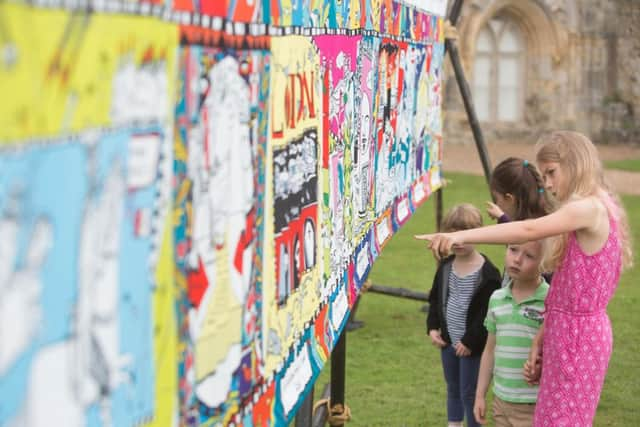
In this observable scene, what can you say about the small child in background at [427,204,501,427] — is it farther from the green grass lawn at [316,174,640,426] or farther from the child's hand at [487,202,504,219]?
the green grass lawn at [316,174,640,426]

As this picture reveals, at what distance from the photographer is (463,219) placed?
4.57 meters

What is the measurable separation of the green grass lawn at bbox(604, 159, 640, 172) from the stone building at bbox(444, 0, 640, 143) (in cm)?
357

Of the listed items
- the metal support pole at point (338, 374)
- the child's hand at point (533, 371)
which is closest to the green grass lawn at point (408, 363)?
the metal support pole at point (338, 374)

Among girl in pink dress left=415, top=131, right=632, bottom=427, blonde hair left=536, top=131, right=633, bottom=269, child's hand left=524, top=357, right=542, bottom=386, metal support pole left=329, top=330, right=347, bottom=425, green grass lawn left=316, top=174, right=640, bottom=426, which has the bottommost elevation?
green grass lawn left=316, top=174, right=640, bottom=426

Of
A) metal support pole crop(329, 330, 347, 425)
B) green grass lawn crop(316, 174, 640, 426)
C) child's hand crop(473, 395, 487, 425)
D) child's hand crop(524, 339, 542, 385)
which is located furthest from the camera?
green grass lawn crop(316, 174, 640, 426)

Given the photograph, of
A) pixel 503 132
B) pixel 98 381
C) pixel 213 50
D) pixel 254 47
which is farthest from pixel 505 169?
pixel 503 132

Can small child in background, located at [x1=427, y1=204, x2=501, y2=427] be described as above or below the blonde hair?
below

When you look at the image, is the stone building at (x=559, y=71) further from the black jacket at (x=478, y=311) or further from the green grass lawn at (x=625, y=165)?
the black jacket at (x=478, y=311)

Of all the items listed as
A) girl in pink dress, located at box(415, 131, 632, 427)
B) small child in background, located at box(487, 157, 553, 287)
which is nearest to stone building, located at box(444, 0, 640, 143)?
small child in background, located at box(487, 157, 553, 287)

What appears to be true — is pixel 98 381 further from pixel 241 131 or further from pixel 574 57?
pixel 574 57

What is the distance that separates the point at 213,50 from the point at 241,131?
215 mm

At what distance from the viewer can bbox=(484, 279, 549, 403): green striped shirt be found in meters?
3.79

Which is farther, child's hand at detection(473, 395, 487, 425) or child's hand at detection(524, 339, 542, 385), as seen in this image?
child's hand at detection(473, 395, 487, 425)

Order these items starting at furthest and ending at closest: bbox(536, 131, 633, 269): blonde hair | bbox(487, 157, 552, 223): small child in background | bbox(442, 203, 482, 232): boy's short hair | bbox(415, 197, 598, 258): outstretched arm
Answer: bbox(442, 203, 482, 232): boy's short hair → bbox(487, 157, 552, 223): small child in background → bbox(536, 131, 633, 269): blonde hair → bbox(415, 197, 598, 258): outstretched arm
